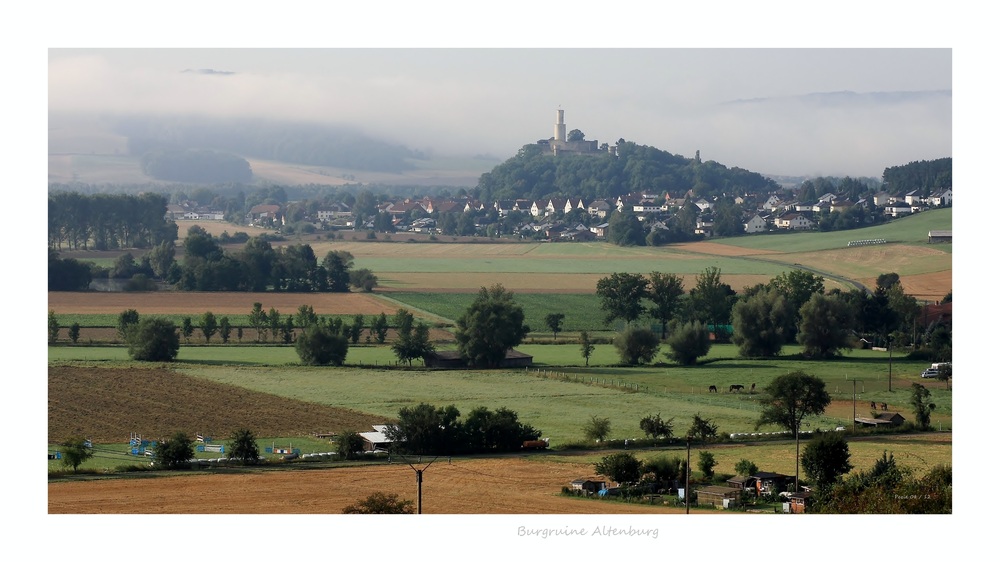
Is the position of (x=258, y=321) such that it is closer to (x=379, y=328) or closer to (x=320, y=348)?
(x=379, y=328)

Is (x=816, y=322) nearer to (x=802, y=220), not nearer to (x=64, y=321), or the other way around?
(x=64, y=321)

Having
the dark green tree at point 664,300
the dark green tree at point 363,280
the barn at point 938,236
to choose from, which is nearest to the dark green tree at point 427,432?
the dark green tree at point 664,300

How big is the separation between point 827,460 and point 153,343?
18561 millimetres

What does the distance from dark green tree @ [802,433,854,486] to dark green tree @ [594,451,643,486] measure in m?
2.67

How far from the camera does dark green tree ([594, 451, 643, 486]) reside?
20.3 m

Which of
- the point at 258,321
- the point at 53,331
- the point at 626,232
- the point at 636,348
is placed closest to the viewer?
the point at 636,348

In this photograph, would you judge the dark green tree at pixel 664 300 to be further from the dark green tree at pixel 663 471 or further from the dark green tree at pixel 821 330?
the dark green tree at pixel 663 471

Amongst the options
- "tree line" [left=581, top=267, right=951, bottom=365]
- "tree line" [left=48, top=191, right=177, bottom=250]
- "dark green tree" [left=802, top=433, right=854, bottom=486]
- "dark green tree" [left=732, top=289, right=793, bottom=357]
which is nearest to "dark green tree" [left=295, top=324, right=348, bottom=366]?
"tree line" [left=581, top=267, right=951, bottom=365]

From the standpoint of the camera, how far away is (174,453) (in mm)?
21469

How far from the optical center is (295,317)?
39.3 meters

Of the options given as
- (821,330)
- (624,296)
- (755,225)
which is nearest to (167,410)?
(624,296)

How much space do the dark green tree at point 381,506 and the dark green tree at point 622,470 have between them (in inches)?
139

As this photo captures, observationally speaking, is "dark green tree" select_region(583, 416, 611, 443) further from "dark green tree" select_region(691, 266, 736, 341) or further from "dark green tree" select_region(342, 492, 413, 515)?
"dark green tree" select_region(691, 266, 736, 341)

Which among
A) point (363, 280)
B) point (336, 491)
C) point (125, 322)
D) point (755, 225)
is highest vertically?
point (755, 225)
